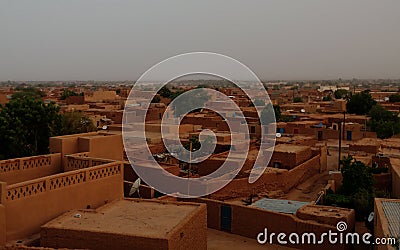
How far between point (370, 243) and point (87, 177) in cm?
647

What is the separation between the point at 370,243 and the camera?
399 inches

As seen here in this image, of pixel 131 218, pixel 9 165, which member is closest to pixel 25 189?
pixel 131 218

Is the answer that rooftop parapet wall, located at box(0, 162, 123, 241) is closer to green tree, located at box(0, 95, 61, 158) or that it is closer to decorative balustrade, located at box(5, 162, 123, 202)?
decorative balustrade, located at box(5, 162, 123, 202)

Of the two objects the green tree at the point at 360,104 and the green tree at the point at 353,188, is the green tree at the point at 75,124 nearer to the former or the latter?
the green tree at the point at 353,188

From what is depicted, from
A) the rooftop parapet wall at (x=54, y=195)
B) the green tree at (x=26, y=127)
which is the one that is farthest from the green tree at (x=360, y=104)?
the rooftop parapet wall at (x=54, y=195)

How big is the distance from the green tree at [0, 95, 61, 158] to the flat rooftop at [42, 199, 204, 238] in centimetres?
766

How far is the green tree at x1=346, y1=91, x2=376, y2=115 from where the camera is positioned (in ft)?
135

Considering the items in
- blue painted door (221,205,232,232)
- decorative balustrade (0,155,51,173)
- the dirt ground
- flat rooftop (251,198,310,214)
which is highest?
decorative balustrade (0,155,51,173)

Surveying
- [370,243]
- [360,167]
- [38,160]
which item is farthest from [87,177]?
[360,167]

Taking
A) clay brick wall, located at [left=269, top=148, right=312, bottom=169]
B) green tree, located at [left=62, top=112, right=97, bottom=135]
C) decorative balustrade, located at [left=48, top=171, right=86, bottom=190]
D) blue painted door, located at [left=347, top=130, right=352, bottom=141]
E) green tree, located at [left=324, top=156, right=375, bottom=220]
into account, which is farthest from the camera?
blue painted door, located at [left=347, top=130, right=352, bottom=141]

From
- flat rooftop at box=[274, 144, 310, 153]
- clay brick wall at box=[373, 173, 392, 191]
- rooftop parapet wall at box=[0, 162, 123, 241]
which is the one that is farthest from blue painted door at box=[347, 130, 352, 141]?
rooftop parapet wall at box=[0, 162, 123, 241]

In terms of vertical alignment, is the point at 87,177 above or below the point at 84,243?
above

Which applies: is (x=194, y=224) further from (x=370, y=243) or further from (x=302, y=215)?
(x=370, y=243)

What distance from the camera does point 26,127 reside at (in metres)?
16.7
